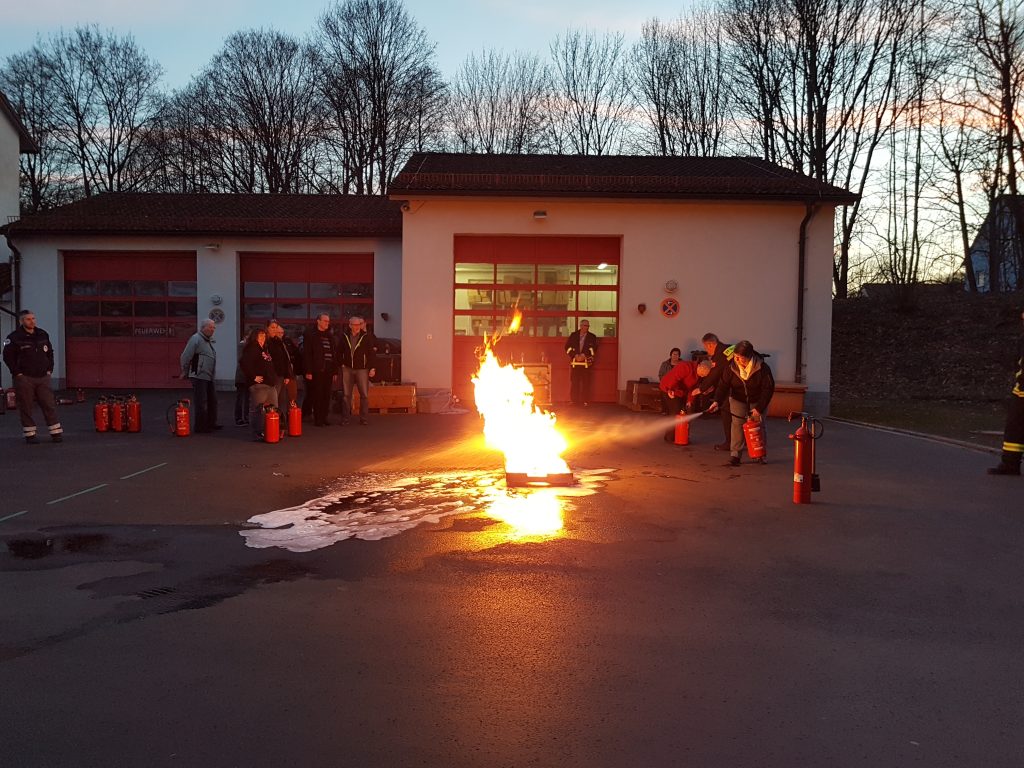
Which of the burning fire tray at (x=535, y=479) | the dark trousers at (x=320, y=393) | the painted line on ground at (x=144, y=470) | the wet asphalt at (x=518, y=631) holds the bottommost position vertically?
the wet asphalt at (x=518, y=631)

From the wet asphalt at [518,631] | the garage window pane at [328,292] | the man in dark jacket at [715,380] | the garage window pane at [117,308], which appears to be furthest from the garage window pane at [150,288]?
the man in dark jacket at [715,380]

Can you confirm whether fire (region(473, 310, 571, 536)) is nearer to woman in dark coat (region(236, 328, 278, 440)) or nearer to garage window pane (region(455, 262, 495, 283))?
garage window pane (region(455, 262, 495, 283))

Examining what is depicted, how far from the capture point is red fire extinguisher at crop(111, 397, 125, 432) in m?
14.7

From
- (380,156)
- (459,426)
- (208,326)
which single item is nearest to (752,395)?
(459,426)

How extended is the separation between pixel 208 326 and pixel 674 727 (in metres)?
12.7

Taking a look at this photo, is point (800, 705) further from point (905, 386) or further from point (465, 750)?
point (905, 386)

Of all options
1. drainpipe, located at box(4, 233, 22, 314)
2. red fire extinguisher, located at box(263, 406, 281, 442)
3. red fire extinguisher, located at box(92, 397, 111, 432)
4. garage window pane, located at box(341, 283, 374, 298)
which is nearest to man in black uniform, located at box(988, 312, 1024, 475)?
red fire extinguisher, located at box(263, 406, 281, 442)

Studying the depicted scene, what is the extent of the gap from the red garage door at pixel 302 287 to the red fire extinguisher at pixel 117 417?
8209mm

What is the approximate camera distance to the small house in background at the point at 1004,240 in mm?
28995

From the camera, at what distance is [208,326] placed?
47.5ft

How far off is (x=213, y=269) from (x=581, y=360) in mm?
11167

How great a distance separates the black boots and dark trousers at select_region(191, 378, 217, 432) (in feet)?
41.3

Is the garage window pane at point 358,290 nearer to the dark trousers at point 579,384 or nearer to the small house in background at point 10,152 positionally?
the dark trousers at point 579,384

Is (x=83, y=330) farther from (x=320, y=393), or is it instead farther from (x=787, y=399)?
(x=787, y=399)
